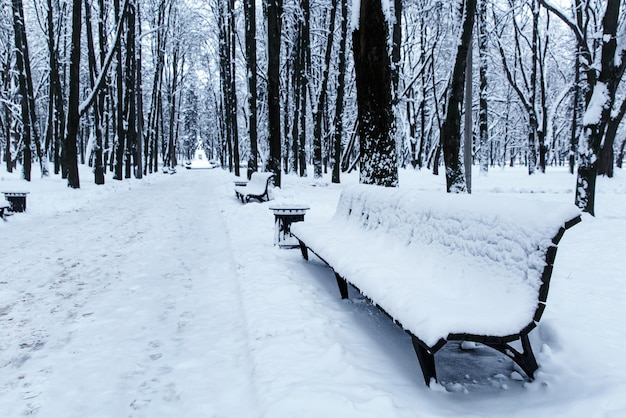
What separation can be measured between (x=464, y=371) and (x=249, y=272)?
3.42 m

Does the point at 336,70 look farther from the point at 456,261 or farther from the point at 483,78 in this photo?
the point at 456,261

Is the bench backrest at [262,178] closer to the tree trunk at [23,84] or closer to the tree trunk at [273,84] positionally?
the tree trunk at [273,84]

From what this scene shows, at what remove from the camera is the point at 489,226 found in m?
3.14

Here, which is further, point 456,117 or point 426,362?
point 456,117

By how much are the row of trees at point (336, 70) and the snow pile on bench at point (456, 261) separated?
3019 millimetres

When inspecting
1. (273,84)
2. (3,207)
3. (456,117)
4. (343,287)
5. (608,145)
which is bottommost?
(343,287)

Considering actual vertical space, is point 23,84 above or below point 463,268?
above

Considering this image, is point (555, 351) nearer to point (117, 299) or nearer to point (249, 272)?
point (249, 272)

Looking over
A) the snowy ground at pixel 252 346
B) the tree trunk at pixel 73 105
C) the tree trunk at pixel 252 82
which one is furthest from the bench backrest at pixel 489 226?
the tree trunk at pixel 73 105

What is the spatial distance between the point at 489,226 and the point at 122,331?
10.8 feet

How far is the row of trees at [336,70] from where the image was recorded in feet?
29.5

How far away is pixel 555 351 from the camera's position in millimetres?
3322

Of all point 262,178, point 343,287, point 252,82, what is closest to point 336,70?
point 252,82

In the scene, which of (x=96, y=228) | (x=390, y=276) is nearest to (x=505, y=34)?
(x=96, y=228)
